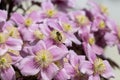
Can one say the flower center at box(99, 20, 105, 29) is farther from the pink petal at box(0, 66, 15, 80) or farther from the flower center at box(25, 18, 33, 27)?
the pink petal at box(0, 66, 15, 80)

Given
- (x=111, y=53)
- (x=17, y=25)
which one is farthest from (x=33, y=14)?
(x=111, y=53)

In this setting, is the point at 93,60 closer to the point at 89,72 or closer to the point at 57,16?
the point at 89,72

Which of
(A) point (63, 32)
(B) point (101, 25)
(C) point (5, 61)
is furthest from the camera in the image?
(B) point (101, 25)

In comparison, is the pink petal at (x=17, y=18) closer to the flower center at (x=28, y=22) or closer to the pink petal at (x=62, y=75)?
the flower center at (x=28, y=22)

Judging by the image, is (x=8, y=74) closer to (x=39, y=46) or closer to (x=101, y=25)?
(x=39, y=46)

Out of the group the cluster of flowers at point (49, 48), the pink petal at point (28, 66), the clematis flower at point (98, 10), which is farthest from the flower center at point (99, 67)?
the clematis flower at point (98, 10)

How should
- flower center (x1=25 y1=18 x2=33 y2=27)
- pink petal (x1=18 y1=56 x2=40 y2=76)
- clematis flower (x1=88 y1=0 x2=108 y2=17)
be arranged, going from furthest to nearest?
clematis flower (x1=88 y1=0 x2=108 y2=17) < flower center (x1=25 y1=18 x2=33 y2=27) < pink petal (x1=18 y1=56 x2=40 y2=76)

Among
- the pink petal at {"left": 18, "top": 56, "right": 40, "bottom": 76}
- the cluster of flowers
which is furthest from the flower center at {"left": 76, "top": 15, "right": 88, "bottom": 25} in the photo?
the pink petal at {"left": 18, "top": 56, "right": 40, "bottom": 76}

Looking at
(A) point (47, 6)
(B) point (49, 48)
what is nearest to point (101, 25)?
(A) point (47, 6)
